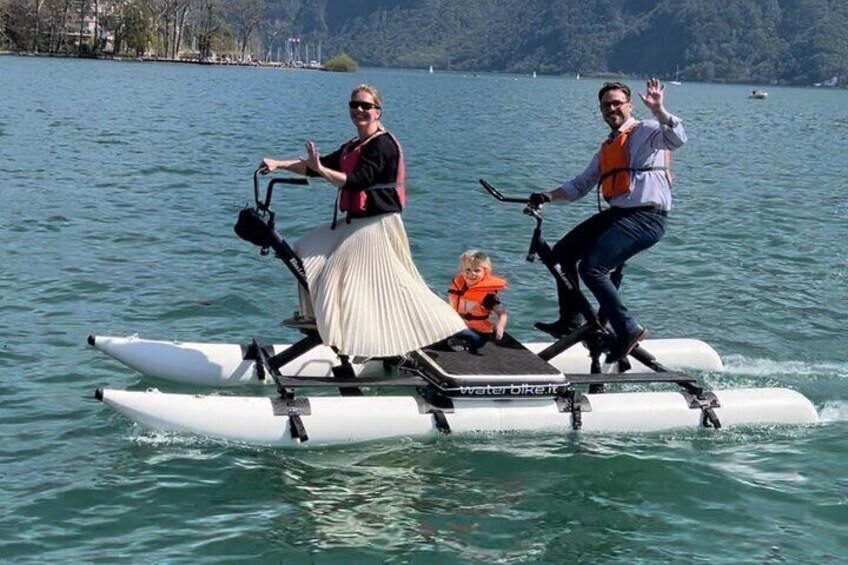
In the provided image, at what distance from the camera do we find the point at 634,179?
9.16 metres

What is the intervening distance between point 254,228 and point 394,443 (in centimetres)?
198

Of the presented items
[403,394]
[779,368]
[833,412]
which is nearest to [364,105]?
[403,394]

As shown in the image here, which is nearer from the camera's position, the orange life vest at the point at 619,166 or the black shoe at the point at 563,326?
the orange life vest at the point at 619,166

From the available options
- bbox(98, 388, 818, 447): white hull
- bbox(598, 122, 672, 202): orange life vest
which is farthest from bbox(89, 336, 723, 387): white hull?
bbox(598, 122, 672, 202): orange life vest

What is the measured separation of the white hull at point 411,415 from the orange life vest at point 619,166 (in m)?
1.65

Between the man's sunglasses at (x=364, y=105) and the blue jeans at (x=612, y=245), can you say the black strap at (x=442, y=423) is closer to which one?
the blue jeans at (x=612, y=245)

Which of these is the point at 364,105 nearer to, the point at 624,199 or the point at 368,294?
the point at 368,294

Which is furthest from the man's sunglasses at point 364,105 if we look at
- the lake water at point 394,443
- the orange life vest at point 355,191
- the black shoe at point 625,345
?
the black shoe at point 625,345

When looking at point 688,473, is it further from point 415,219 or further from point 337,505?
point 415,219

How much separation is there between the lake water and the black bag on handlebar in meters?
1.61

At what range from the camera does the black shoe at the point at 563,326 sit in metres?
9.91

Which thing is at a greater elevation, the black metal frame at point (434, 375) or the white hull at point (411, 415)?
the black metal frame at point (434, 375)

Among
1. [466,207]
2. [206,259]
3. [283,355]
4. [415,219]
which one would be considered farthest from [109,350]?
[466,207]

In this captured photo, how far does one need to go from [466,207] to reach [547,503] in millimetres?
15224
